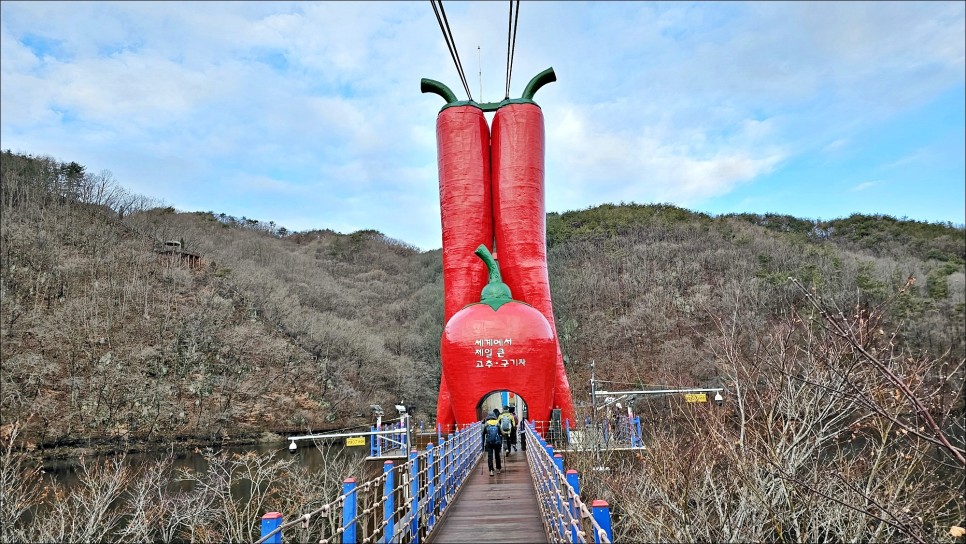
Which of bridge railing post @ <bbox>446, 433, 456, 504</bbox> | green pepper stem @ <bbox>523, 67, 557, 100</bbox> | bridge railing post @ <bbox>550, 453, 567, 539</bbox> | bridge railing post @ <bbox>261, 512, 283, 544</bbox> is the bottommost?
bridge railing post @ <bbox>446, 433, 456, 504</bbox>

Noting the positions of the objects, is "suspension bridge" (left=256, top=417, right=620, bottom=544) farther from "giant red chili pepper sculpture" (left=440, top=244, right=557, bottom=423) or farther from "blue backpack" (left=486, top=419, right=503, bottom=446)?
"giant red chili pepper sculpture" (left=440, top=244, right=557, bottom=423)

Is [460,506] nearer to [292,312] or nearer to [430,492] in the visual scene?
[430,492]

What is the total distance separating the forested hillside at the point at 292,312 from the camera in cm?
3078

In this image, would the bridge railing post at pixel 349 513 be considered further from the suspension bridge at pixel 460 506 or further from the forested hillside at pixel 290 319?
the forested hillside at pixel 290 319

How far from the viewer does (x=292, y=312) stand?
46125 millimetres

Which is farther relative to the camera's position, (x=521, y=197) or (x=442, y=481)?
(x=521, y=197)

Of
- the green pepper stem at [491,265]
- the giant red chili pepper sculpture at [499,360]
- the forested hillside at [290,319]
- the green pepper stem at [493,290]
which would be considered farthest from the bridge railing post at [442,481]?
the green pepper stem at [491,265]

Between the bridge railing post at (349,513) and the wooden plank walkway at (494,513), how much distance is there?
5.96ft

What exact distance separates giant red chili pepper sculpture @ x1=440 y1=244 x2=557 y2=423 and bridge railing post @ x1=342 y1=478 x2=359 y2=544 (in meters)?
9.70

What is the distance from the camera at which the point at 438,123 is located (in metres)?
17.7

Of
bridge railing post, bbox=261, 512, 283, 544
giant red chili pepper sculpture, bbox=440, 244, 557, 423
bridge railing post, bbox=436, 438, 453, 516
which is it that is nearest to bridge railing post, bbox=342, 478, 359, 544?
bridge railing post, bbox=261, 512, 283, 544

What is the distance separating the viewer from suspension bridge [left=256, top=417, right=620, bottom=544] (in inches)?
144

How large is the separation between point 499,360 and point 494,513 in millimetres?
7072

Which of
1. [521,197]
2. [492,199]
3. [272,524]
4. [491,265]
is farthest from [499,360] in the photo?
[272,524]
